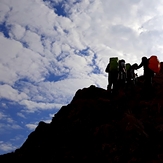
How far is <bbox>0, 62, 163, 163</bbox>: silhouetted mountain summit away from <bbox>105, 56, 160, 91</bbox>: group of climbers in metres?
0.79

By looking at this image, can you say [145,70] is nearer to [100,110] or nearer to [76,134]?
[100,110]

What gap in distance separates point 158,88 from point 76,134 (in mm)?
6961

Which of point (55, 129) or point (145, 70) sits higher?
point (145, 70)

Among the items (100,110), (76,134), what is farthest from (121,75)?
(76,134)

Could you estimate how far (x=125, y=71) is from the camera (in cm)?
1956

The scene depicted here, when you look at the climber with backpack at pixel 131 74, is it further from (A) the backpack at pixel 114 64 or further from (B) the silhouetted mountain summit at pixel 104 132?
(A) the backpack at pixel 114 64

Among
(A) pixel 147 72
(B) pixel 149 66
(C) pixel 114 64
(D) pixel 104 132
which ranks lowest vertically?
(D) pixel 104 132

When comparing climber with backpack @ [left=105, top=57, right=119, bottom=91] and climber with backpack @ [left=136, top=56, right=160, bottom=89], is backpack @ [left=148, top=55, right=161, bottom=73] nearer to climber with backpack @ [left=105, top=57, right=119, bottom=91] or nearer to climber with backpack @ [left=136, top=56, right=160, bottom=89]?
climber with backpack @ [left=136, top=56, right=160, bottom=89]

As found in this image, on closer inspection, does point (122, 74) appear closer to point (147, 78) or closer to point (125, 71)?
point (125, 71)

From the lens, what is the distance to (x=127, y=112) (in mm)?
16266

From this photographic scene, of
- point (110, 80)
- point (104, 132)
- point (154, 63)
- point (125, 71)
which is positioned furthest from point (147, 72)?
point (104, 132)

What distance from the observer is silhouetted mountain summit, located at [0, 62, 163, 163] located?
13641mm

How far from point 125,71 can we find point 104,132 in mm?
6056

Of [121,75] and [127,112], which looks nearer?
[127,112]
